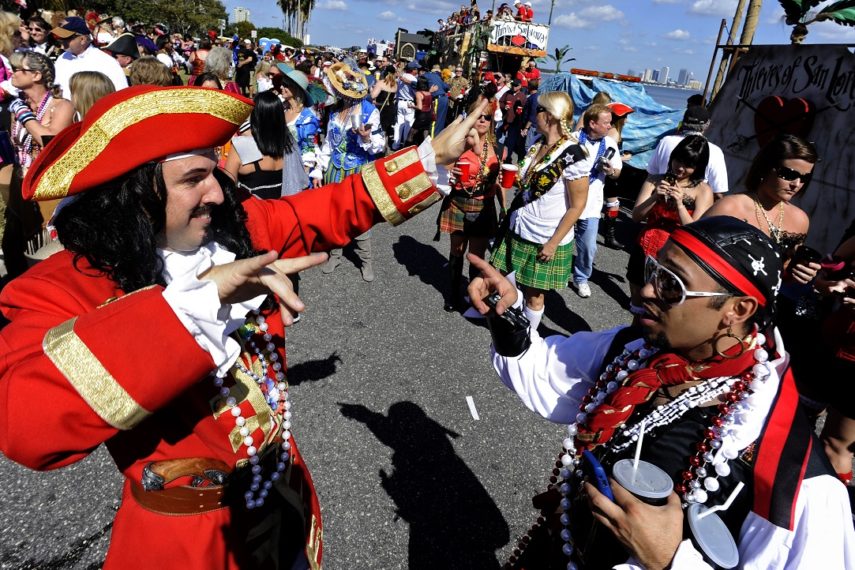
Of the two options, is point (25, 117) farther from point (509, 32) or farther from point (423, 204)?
point (509, 32)

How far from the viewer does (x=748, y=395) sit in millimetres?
1382

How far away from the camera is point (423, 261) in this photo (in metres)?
6.37

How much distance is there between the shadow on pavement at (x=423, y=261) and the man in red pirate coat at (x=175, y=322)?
4.01m

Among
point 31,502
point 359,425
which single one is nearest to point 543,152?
point 359,425

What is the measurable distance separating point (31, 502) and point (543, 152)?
3938mm

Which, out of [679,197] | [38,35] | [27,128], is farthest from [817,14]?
[38,35]

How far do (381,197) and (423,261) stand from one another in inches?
189

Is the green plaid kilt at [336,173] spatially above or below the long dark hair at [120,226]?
below

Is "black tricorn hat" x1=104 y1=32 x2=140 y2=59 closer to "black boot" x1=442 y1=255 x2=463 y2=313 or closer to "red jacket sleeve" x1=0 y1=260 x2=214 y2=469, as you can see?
"black boot" x1=442 y1=255 x2=463 y2=313

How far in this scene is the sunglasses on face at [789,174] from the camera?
9.91 feet

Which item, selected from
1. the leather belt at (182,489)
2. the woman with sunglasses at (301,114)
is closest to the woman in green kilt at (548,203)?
the woman with sunglasses at (301,114)

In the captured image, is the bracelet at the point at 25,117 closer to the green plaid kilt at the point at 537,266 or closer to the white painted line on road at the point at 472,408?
the green plaid kilt at the point at 537,266

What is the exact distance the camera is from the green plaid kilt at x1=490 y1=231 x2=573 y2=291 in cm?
411

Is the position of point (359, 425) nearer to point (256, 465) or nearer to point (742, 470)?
point (256, 465)
